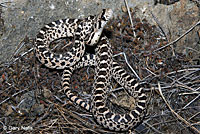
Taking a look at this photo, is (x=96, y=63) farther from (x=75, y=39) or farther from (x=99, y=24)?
(x=99, y=24)

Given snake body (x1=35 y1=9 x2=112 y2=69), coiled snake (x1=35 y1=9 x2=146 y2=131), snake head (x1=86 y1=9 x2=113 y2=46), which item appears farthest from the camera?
snake body (x1=35 y1=9 x2=112 y2=69)

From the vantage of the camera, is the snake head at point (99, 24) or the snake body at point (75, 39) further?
the snake body at point (75, 39)

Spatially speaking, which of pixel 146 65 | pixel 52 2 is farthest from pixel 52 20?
pixel 146 65

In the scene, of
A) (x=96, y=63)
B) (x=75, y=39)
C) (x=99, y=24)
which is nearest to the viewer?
(x=99, y=24)

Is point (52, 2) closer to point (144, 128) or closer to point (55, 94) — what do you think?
point (55, 94)

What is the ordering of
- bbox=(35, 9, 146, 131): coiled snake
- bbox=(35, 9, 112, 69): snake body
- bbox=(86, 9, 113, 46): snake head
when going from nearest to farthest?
bbox=(35, 9, 146, 131): coiled snake < bbox=(86, 9, 113, 46): snake head < bbox=(35, 9, 112, 69): snake body

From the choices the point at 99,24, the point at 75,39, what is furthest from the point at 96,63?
the point at 99,24

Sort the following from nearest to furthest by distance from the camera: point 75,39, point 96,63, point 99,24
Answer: point 99,24 → point 75,39 → point 96,63
